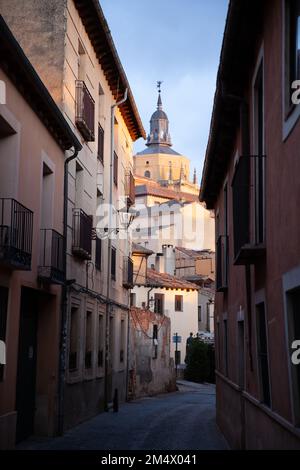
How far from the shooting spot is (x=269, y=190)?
7832 millimetres

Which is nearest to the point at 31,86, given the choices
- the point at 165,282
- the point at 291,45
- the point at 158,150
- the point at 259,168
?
the point at 259,168

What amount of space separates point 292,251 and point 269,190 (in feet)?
5.06

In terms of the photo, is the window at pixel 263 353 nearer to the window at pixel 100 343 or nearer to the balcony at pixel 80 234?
the balcony at pixel 80 234

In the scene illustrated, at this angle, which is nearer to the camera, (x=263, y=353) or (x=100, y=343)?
(x=263, y=353)

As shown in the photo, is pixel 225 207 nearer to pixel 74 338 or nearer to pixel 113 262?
pixel 74 338

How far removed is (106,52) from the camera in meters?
19.8

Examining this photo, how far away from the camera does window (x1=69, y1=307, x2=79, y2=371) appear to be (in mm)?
16453

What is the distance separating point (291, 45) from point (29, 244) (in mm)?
6039

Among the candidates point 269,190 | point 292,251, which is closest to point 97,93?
point 269,190

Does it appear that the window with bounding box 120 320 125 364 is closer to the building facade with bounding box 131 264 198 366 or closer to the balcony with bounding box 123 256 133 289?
the balcony with bounding box 123 256 133 289

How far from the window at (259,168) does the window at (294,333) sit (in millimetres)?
1779

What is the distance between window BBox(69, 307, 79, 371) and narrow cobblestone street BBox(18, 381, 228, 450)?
1483 millimetres

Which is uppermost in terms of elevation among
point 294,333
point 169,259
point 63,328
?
point 169,259

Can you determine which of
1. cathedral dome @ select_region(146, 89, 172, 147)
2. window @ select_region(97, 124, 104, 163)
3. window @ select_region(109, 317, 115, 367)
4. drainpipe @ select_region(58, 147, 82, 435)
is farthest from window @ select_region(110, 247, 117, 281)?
cathedral dome @ select_region(146, 89, 172, 147)
